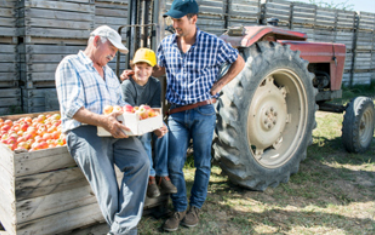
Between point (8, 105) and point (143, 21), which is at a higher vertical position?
point (143, 21)

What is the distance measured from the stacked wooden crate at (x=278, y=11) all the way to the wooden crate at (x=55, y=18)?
5531mm

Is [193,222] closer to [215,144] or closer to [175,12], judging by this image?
[215,144]

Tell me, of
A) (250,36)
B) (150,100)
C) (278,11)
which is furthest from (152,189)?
(278,11)

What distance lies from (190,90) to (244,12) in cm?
749

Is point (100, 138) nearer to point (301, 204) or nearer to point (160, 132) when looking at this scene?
point (160, 132)

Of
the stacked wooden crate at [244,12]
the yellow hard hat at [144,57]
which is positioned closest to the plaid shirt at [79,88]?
the yellow hard hat at [144,57]

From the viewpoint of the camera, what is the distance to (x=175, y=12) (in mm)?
3059

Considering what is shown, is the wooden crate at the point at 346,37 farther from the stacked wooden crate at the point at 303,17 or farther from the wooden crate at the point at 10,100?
the wooden crate at the point at 10,100

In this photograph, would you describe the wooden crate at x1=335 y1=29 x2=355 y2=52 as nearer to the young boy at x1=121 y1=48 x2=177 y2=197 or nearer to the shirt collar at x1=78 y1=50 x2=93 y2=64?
the young boy at x1=121 y1=48 x2=177 y2=197

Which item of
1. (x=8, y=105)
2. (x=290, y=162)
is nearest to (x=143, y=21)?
(x=290, y=162)

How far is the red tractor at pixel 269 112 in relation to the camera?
380 centimetres

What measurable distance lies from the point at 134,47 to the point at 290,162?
98.6 inches

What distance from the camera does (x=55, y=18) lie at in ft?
22.4

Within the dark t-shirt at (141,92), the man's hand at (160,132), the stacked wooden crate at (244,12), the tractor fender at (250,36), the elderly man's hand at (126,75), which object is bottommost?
the man's hand at (160,132)
